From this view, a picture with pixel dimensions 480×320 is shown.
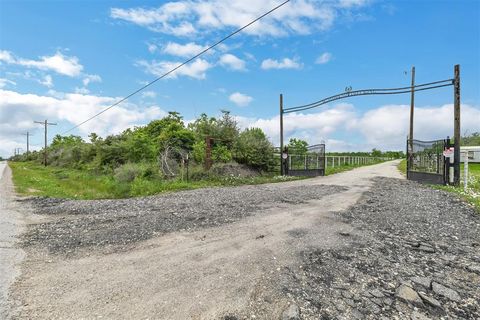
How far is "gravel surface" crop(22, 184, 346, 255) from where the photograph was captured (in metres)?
5.10

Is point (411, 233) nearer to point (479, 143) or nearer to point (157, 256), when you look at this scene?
point (157, 256)

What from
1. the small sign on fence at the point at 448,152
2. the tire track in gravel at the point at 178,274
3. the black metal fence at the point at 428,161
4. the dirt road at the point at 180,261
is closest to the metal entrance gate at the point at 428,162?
the black metal fence at the point at 428,161

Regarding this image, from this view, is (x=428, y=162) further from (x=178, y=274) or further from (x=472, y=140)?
(x=472, y=140)

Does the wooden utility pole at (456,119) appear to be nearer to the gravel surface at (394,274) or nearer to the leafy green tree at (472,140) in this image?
the gravel surface at (394,274)

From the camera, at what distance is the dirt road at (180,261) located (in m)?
2.98

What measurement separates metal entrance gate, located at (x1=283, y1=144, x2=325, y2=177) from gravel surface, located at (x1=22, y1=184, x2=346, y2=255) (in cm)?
736

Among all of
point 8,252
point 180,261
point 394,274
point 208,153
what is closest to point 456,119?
point 394,274

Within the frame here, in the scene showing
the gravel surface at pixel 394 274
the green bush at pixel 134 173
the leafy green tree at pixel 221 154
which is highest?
the leafy green tree at pixel 221 154

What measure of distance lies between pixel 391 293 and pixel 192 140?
650 inches

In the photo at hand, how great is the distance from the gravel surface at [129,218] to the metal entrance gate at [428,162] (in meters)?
6.11

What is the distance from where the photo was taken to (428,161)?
45.8 feet

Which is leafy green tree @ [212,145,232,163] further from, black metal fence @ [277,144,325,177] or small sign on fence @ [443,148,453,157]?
small sign on fence @ [443,148,453,157]

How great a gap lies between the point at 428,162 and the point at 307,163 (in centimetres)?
631

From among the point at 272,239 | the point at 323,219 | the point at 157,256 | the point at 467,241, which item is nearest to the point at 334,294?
the point at 272,239
